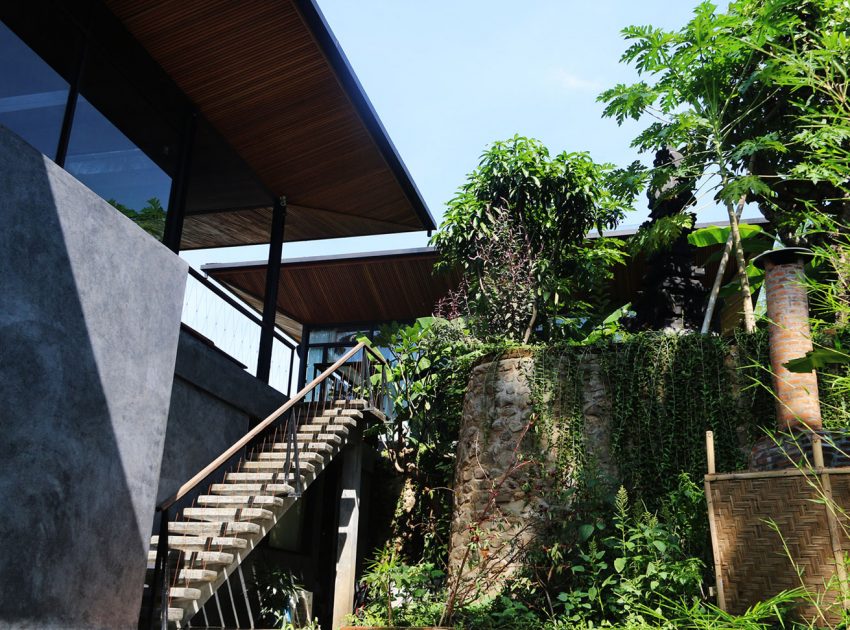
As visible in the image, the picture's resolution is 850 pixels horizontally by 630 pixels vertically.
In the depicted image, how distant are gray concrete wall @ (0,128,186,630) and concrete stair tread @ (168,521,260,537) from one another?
1518 millimetres

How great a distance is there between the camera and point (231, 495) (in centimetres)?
812

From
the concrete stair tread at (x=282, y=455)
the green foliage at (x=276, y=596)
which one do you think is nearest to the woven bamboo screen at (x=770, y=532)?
the concrete stair tread at (x=282, y=455)

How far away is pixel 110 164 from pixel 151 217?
90 centimetres

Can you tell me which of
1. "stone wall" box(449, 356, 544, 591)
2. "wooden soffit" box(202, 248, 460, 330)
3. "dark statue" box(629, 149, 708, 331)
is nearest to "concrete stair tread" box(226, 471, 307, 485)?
"stone wall" box(449, 356, 544, 591)

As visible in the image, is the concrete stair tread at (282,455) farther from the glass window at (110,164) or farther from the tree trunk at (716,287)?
the tree trunk at (716,287)

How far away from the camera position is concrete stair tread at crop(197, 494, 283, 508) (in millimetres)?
7352

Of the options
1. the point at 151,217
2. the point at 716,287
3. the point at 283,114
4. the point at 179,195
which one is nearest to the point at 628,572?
the point at 716,287

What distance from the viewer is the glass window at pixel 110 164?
7.48 meters

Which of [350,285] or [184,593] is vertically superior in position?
[350,285]

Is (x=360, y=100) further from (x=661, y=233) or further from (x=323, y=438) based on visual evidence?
(x=661, y=233)

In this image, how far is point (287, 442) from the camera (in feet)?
27.8

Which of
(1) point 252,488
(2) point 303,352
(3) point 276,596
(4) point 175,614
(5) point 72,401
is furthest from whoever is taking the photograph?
(2) point 303,352

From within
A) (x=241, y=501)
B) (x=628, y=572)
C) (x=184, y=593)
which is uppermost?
(x=241, y=501)

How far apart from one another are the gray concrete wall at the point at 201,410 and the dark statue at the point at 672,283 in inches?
234
